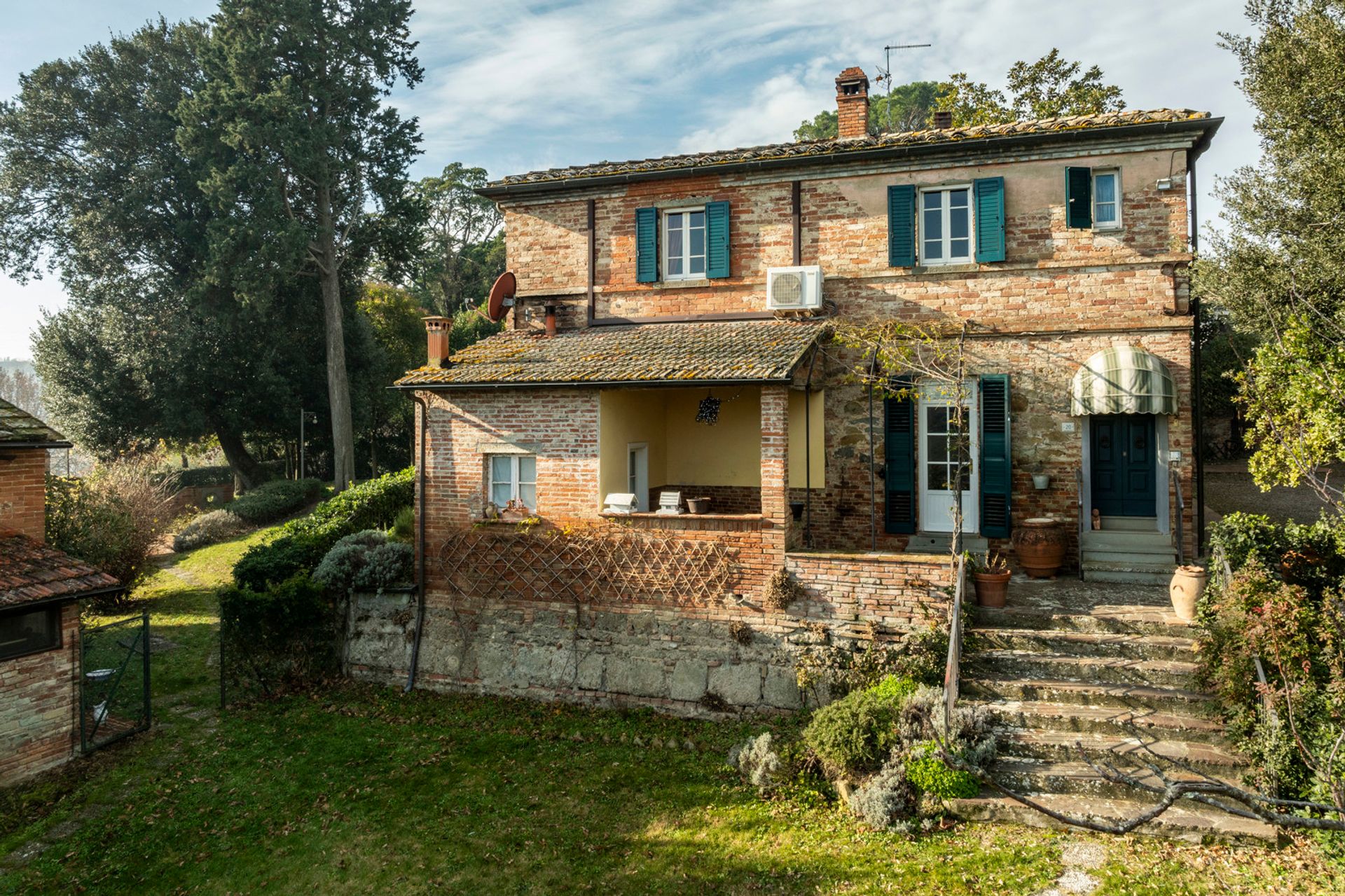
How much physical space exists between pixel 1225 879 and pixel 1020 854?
164cm

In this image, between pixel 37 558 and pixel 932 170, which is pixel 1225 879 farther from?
pixel 37 558

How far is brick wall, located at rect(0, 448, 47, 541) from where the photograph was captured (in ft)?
35.9

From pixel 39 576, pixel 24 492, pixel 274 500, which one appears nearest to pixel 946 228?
pixel 39 576

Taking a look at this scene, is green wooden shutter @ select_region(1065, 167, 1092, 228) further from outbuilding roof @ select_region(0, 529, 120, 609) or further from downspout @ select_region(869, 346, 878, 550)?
outbuilding roof @ select_region(0, 529, 120, 609)

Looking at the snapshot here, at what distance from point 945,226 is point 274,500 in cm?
A: 2223

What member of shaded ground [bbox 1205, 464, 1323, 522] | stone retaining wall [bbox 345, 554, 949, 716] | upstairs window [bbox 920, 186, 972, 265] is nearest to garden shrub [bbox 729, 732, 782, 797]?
stone retaining wall [bbox 345, 554, 949, 716]

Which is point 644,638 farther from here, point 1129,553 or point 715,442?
point 1129,553

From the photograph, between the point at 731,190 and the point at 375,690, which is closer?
the point at 375,690

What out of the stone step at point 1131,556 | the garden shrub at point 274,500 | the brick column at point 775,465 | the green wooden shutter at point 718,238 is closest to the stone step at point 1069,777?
the brick column at point 775,465

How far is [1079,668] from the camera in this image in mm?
9195

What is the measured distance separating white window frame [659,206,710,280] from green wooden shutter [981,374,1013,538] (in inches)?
214

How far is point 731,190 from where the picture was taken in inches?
559

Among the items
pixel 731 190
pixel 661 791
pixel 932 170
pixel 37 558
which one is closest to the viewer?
pixel 661 791

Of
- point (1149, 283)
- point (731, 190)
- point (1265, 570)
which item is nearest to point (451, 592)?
point (731, 190)
